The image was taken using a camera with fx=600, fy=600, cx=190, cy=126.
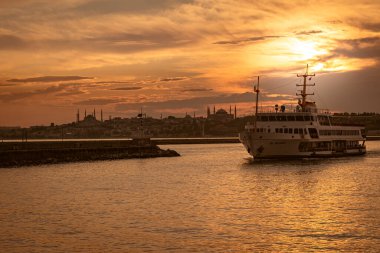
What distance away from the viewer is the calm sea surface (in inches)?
1186

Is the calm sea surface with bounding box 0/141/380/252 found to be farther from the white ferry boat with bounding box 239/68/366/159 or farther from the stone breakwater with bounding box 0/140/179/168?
the white ferry boat with bounding box 239/68/366/159

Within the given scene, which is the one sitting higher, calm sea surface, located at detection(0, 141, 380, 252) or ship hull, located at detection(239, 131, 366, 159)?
ship hull, located at detection(239, 131, 366, 159)

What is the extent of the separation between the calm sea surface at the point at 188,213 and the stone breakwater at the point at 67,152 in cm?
1535

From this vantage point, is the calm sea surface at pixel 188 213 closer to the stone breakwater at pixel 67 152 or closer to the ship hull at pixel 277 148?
the stone breakwater at pixel 67 152

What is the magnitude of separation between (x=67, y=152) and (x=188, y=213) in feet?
197

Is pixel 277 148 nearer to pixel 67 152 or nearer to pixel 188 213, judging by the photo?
pixel 67 152

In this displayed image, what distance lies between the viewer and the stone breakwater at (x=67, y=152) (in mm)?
86375

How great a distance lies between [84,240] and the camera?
3097 centimetres

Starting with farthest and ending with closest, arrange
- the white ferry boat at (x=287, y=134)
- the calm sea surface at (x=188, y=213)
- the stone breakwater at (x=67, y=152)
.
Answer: the white ferry boat at (x=287, y=134), the stone breakwater at (x=67, y=152), the calm sea surface at (x=188, y=213)

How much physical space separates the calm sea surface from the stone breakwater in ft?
50.3

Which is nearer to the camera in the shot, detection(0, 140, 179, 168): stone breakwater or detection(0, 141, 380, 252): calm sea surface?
A: detection(0, 141, 380, 252): calm sea surface

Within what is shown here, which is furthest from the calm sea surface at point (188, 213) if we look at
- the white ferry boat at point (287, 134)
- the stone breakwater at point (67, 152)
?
the white ferry boat at point (287, 134)

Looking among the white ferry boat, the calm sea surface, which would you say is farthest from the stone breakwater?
the white ferry boat

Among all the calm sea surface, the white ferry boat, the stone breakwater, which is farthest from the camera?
the white ferry boat
